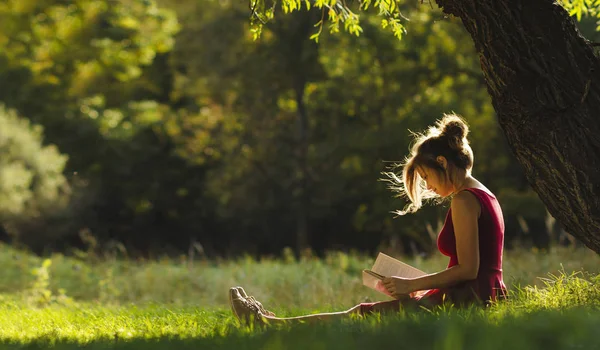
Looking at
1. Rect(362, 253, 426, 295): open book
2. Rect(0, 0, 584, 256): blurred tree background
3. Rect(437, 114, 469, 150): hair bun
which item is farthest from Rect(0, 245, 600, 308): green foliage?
Rect(0, 0, 584, 256): blurred tree background

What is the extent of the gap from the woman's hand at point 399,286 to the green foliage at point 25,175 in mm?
20418

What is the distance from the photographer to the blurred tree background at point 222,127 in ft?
77.0

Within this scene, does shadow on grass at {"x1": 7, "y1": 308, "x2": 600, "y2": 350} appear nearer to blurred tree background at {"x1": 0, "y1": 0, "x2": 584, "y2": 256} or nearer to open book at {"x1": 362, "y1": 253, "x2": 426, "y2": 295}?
open book at {"x1": 362, "y1": 253, "x2": 426, "y2": 295}

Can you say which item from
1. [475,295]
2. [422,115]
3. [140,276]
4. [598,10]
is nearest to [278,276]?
[140,276]

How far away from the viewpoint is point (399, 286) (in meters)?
4.73

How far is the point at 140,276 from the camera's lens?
12719 mm

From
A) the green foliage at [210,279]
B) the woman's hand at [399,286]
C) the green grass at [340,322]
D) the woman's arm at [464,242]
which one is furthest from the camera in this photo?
the green foliage at [210,279]

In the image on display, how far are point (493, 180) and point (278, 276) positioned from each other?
43.5 ft

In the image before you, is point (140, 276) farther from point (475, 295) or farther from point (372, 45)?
point (372, 45)

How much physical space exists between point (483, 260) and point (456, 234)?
26cm

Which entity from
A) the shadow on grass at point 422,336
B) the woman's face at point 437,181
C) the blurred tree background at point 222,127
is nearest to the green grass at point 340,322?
the shadow on grass at point 422,336

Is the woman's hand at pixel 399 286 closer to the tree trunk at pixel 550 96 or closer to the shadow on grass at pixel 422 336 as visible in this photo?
the shadow on grass at pixel 422 336

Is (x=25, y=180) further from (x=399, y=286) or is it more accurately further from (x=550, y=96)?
(x=550, y=96)

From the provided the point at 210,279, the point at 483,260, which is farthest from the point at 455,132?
the point at 210,279
